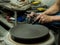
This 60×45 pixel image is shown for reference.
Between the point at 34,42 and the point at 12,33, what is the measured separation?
0.58 ft

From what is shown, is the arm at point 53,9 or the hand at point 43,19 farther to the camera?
the arm at point 53,9

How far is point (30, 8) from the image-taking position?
5.58 ft

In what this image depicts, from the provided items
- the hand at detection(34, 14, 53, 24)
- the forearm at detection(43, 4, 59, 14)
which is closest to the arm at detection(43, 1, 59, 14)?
the forearm at detection(43, 4, 59, 14)

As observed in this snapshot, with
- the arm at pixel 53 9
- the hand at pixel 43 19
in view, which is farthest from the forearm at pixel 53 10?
the hand at pixel 43 19

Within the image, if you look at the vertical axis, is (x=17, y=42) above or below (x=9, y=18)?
above

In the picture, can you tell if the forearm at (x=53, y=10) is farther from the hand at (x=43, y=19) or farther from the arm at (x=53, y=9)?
the hand at (x=43, y=19)

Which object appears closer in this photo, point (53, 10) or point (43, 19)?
point (43, 19)

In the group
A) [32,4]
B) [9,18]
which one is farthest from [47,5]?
[9,18]

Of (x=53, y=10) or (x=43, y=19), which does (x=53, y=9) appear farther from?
(x=43, y=19)

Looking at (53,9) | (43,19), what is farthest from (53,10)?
(43,19)

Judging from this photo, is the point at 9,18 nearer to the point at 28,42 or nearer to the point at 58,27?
the point at 58,27

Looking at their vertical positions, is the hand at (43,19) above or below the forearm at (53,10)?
above

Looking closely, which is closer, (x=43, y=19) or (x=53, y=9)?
(x=43, y=19)

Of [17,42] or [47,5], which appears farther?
[47,5]
